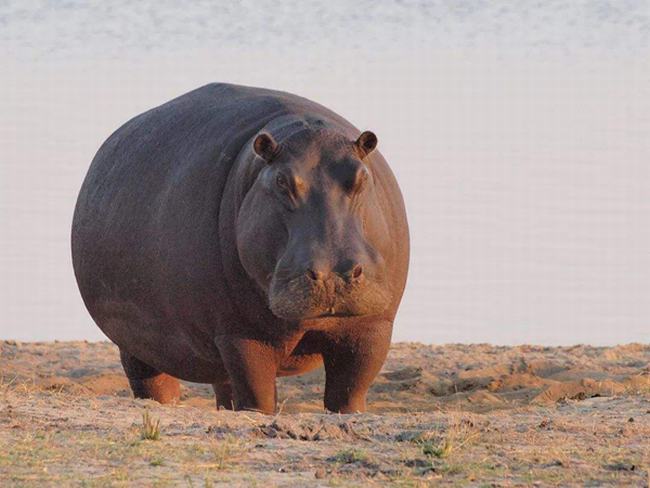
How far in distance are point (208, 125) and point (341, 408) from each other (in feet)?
6.77

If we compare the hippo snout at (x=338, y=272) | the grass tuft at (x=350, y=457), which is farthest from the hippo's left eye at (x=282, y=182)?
the grass tuft at (x=350, y=457)

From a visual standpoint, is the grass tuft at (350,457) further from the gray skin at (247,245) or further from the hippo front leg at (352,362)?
the hippo front leg at (352,362)

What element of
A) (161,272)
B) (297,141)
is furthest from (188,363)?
(297,141)

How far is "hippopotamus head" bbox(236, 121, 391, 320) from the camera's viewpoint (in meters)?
6.36

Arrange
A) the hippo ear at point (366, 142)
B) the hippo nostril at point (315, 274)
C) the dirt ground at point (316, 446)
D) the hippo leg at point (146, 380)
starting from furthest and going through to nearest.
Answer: the hippo leg at point (146, 380) → the hippo ear at point (366, 142) → the hippo nostril at point (315, 274) → the dirt ground at point (316, 446)

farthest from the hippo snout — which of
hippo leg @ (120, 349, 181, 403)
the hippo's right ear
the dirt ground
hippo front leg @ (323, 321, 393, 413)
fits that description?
hippo leg @ (120, 349, 181, 403)

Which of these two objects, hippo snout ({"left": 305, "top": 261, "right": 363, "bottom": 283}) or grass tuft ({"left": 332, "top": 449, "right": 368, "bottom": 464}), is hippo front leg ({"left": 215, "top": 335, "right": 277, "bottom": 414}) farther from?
grass tuft ({"left": 332, "top": 449, "right": 368, "bottom": 464})

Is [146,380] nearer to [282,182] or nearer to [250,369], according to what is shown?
[250,369]

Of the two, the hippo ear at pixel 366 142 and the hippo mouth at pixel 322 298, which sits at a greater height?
the hippo ear at pixel 366 142

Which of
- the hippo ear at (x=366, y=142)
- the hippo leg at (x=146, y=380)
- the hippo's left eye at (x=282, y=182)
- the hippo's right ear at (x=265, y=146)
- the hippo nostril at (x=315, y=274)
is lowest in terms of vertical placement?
the hippo leg at (x=146, y=380)

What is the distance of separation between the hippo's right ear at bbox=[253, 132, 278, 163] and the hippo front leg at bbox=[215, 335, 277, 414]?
3.67ft

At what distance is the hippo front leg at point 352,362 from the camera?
7.44m

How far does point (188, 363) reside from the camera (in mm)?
8289

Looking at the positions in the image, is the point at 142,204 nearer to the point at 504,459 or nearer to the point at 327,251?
the point at 327,251
